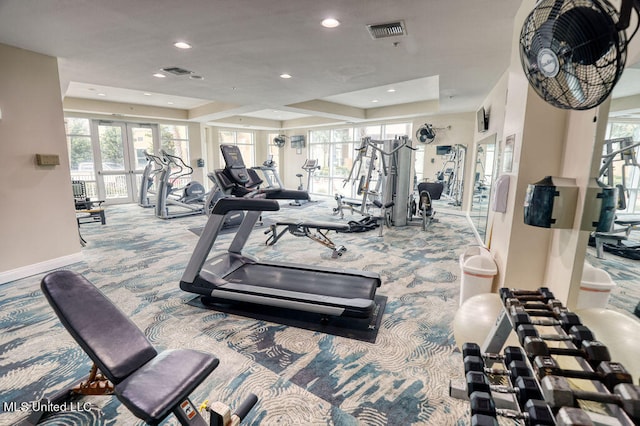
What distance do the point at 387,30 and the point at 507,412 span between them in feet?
10.6

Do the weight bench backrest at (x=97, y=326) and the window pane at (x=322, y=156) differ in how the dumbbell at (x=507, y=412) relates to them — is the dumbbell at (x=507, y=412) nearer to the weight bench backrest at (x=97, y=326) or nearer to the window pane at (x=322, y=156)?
the weight bench backrest at (x=97, y=326)

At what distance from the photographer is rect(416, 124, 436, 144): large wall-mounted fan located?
8.13m

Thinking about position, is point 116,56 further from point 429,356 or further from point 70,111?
point 70,111

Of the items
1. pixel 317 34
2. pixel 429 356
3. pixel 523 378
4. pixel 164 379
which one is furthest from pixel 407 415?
pixel 317 34

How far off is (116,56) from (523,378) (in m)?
4.95

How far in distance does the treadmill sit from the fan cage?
1858 millimetres

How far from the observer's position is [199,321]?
2641 millimetres

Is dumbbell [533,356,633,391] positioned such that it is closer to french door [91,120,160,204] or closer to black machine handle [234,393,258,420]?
black machine handle [234,393,258,420]

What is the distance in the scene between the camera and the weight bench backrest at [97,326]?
4.27 ft

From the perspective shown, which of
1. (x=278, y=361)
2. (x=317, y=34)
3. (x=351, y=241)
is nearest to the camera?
(x=278, y=361)

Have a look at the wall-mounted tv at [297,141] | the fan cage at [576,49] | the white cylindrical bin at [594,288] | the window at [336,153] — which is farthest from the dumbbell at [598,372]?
the wall-mounted tv at [297,141]

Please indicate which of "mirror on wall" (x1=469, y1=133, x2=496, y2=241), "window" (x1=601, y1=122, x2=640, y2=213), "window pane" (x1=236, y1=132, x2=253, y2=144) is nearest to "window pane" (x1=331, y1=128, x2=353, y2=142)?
"window pane" (x1=236, y1=132, x2=253, y2=144)

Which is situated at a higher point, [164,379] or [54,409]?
[164,379]

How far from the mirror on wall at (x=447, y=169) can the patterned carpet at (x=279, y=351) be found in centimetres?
436
